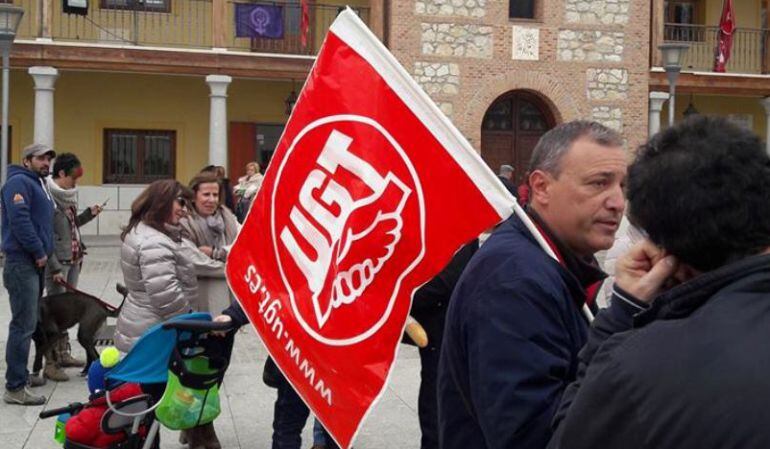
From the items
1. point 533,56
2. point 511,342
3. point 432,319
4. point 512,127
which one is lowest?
point 432,319

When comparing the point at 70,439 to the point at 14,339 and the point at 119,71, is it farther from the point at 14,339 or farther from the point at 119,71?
the point at 119,71

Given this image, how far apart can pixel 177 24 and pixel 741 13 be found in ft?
49.2

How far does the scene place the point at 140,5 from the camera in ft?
73.4

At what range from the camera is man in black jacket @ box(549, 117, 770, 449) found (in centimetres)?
134

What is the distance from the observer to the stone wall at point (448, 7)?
20.9 meters

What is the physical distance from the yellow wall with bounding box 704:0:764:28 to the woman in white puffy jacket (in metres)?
22.7

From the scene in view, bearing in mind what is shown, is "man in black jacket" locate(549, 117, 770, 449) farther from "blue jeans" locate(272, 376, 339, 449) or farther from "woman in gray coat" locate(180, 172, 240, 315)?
"woman in gray coat" locate(180, 172, 240, 315)

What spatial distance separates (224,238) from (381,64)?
457 cm

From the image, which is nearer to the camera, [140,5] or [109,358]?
[109,358]

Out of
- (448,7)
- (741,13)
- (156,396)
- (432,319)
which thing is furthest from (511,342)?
(741,13)

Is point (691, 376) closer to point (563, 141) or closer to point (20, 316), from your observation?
point (563, 141)

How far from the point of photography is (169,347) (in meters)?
4.60

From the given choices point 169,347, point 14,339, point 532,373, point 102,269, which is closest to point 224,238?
point 14,339

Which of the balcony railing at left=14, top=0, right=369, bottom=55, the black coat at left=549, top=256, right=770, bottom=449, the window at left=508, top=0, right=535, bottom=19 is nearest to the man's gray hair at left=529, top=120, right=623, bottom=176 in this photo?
the black coat at left=549, top=256, right=770, bottom=449
